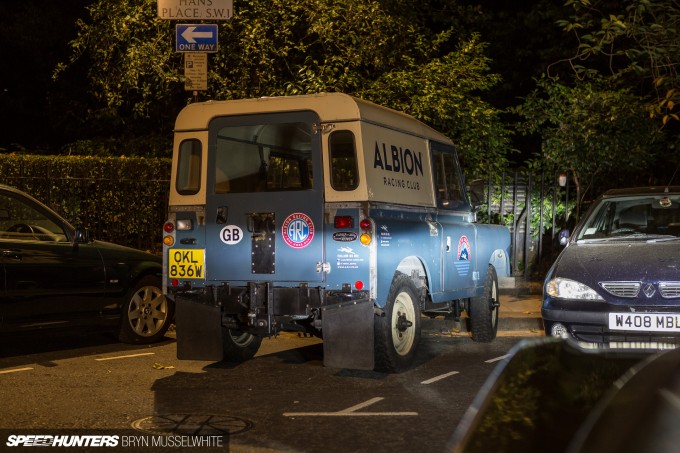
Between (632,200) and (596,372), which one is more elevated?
(632,200)

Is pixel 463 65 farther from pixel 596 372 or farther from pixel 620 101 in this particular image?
pixel 596 372

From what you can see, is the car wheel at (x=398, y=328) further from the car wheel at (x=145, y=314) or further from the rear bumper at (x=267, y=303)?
the car wheel at (x=145, y=314)

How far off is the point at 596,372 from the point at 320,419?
414 centimetres

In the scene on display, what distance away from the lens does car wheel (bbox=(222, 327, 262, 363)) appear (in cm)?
872

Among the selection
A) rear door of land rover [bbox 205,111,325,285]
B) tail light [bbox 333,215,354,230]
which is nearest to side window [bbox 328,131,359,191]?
rear door of land rover [bbox 205,111,325,285]

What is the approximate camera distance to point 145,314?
10008mm

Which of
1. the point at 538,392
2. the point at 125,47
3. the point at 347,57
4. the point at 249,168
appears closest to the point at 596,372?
the point at 538,392

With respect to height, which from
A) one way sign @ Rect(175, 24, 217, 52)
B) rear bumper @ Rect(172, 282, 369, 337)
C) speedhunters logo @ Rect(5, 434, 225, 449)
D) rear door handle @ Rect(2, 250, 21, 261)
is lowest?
speedhunters logo @ Rect(5, 434, 225, 449)

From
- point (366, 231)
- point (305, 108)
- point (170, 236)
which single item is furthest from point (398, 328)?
point (170, 236)

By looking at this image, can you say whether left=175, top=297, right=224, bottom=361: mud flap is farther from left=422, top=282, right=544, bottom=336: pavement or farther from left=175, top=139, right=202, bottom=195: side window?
left=422, top=282, right=544, bottom=336: pavement

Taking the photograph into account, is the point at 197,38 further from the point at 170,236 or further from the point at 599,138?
the point at 599,138

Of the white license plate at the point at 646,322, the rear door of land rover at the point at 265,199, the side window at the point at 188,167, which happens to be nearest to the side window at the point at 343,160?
the rear door of land rover at the point at 265,199

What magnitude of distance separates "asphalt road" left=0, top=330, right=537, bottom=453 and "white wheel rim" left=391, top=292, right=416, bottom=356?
0.24 m

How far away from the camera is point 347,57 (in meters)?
14.2
